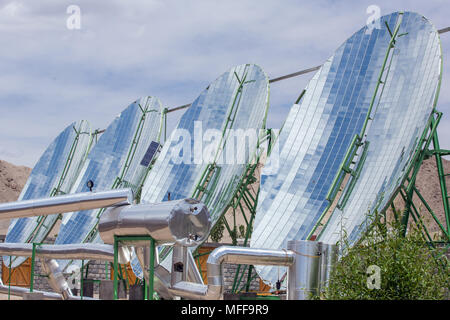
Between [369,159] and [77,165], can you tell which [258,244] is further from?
[77,165]

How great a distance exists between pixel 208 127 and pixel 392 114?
871 centimetres

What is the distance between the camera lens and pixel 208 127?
2794cm

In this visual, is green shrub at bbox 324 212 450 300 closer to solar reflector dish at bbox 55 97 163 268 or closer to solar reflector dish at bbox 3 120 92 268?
solar reflector dish at bbox 55 97 163 268

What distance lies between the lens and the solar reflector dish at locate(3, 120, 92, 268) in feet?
118

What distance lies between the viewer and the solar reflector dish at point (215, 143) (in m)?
25.9

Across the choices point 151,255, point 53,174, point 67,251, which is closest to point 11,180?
point 53,174

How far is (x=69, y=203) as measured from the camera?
57.2ft

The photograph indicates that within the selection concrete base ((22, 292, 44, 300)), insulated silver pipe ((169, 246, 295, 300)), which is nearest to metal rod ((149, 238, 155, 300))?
insulated silver pipe ((169, 246, 295, 300))

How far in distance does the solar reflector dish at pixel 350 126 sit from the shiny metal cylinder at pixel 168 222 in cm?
512

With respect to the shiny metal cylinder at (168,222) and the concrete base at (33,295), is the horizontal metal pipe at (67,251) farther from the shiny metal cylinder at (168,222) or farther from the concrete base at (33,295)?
the shiny metal cylinder at (168,222)

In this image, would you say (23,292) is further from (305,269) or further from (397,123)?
(397,123)

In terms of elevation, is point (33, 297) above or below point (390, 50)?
below
